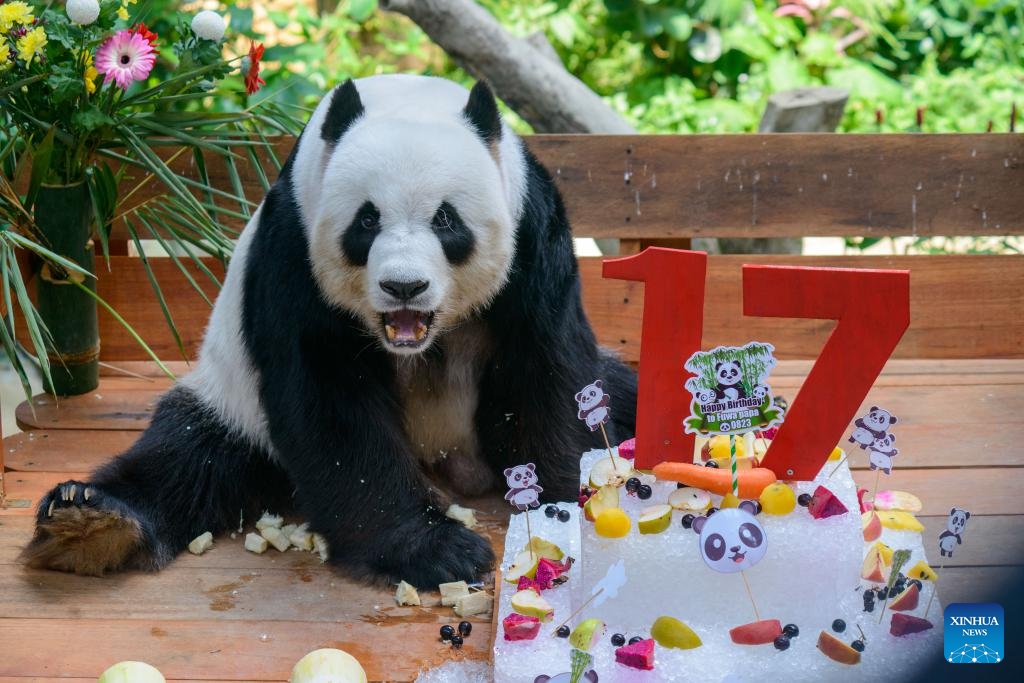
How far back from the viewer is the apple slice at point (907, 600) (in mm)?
2027

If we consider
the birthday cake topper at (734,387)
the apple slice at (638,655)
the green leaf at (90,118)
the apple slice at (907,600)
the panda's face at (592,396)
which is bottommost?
the apple slice at (638,655)

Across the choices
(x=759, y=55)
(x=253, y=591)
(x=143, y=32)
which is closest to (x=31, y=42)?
(x=143, y=32)

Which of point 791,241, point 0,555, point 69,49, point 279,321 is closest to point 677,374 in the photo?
point 279,321

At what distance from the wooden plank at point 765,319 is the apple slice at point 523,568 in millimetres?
1505

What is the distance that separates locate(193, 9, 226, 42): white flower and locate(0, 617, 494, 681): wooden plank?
5.50 ft

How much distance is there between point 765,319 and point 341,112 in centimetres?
186

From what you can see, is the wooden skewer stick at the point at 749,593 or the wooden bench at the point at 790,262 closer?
the wooden skewer stick at the point at 749,593

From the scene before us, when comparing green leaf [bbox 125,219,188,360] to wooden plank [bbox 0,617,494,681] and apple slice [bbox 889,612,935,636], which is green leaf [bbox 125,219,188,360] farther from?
apple slice [bbox 889,612,935,636]

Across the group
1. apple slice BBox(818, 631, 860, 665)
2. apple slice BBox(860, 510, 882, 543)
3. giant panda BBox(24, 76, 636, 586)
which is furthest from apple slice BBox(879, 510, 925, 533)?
giant panda BBox(24, 76, 636, 586)

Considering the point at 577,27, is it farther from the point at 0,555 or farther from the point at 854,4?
the point at 0,555

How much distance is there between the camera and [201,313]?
3830 mm

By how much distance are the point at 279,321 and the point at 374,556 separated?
22.5 inches

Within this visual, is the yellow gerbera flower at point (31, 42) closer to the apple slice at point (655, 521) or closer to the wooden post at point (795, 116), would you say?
the apple slice at point (655, 521)

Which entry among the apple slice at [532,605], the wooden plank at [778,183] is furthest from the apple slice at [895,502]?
the wooden plank at [778,183]
